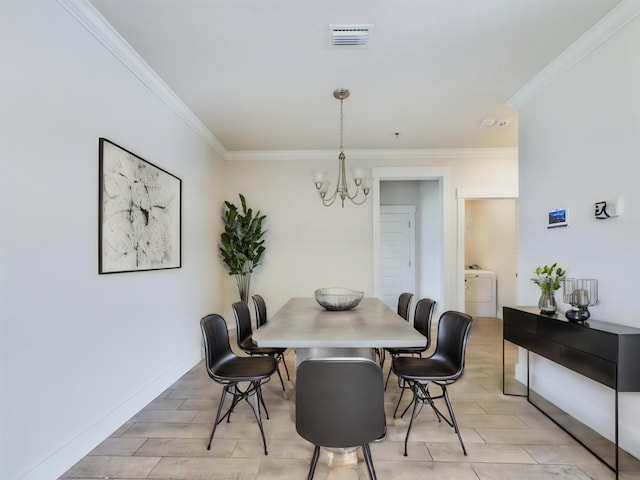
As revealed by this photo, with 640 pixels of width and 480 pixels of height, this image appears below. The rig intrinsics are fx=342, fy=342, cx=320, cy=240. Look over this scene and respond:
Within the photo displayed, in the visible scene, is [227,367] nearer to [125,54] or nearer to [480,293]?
[125,54]

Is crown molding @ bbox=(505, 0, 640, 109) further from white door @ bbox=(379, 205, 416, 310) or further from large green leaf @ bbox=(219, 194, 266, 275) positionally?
large green leaf @ bbox=(219, 194, 266, 275)

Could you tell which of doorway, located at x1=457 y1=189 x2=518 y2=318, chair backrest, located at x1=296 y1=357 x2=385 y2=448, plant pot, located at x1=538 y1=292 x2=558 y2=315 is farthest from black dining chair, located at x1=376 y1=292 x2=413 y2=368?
doorway, located at x1=457 y1=189 x2=518 y2=318

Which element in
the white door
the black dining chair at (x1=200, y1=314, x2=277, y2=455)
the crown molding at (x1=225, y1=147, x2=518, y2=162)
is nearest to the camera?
the black dining chair at (x1=200, y1=314, x2=277, y2=455)

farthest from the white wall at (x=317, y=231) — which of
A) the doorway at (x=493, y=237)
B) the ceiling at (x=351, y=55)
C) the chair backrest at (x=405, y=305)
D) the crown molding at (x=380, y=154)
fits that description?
the chair backrest at (x=405, y=305)

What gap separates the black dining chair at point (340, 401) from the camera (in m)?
1.49

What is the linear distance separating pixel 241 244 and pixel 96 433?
116 inches

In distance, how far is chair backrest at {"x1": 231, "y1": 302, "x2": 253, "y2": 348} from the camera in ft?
9.25

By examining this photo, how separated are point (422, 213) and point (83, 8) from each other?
5.45m

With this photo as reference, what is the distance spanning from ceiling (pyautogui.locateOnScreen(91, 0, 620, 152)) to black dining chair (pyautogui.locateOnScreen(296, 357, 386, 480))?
6.92 feet

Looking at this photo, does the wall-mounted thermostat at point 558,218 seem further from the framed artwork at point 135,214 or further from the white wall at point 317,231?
the framed artwork at point 135,214

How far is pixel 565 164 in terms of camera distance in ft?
8.86

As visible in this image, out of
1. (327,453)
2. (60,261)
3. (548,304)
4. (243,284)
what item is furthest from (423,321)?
(243,284)

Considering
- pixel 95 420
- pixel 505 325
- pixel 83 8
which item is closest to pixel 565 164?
pixel 505 325

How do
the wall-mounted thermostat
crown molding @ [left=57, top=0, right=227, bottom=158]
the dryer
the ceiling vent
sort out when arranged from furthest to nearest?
1. the dryer
2. the wall-mounted thermostat
3. the ceiling vent
4. crown molding @ [left=57, top=0, right=227, bottom=158]
